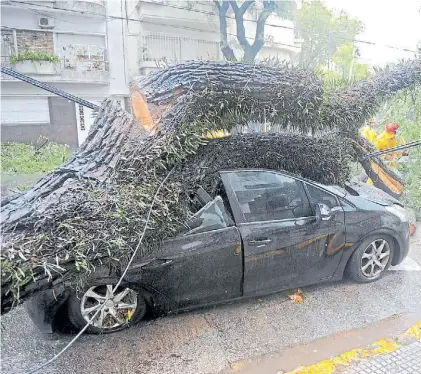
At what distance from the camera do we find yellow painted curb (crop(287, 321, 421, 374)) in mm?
2699

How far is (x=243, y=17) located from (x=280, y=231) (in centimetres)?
1401

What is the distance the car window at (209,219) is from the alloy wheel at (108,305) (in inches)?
29.4

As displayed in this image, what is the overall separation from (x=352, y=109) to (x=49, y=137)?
1304 cm

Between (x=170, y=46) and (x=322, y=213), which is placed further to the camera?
(x=170, y=46)

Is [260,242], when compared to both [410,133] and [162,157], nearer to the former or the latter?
[162,157]

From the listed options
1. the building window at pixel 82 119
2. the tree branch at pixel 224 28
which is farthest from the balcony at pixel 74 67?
the tree branch at pixel 224 28

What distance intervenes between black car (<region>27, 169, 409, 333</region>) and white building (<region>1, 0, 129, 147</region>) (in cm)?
1156

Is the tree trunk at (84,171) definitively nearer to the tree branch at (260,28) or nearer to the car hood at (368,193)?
the car hood at (368,193)

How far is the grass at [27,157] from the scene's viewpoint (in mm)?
8984

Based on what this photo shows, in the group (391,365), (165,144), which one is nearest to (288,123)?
(165,144)

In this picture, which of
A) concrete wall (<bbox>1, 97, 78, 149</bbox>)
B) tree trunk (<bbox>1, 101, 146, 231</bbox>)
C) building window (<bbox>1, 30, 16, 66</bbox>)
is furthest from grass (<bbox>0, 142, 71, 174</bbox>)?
tree trunk (<bbox>1, 101, 146, 231</bbox>)

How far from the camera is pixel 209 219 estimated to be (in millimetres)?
3178

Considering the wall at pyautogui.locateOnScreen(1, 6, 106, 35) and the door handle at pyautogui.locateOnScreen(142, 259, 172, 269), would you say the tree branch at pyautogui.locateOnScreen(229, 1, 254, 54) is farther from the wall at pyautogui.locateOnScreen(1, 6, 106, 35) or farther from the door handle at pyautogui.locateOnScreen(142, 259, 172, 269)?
the door handle at pyautogui.locateOnScreen(142, 259, 172, 269)

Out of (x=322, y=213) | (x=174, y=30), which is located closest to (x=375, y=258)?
(x=322, y=213)
